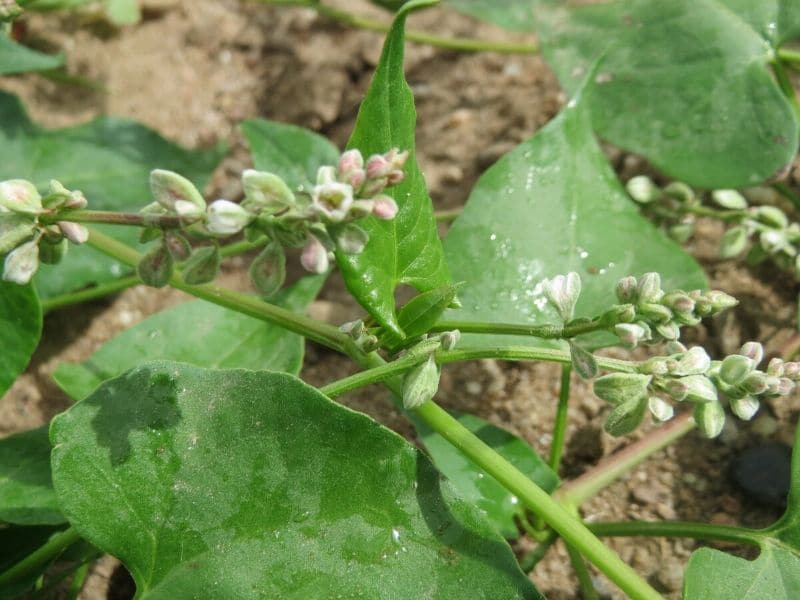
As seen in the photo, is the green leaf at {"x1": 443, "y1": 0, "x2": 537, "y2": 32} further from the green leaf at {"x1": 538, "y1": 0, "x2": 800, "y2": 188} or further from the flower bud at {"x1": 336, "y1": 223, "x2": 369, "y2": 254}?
the flower bud at {"x1": 336, "y1": 223, "x2": 369, "y2": 254}

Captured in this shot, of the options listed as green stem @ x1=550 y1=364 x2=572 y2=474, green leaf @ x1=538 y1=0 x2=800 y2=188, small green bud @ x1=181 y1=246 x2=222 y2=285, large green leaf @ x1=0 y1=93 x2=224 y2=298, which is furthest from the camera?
large green leaf @ x1=0 y1=93 x2=224 y2=298

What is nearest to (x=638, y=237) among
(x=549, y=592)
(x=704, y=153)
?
(x=704, y=153)

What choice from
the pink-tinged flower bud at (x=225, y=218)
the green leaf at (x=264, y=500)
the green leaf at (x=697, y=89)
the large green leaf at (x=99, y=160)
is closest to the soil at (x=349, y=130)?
the large green leaf at (x=99, y=160)

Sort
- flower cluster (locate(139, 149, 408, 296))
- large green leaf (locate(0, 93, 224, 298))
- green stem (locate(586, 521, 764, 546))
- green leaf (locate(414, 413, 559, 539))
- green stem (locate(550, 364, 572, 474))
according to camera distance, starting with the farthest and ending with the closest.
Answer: large green leaf (locate(0, 93, 224, 298)) < green stem (locate(550, 364, 572, 474)) < green leaf (locate(414, 413, 559, 539)) < green stem (locate(586, 521, 764, 546)) < flower cluster (locate(139, 149, 408, 296))

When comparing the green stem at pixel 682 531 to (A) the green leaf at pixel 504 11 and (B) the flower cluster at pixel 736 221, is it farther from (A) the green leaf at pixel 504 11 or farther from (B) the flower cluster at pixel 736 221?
(A) the green leaf at pixel 504 11

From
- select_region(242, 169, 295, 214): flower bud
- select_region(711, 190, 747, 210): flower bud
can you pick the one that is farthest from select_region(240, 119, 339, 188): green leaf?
select_region(242, 169, 295, 214): flower bud

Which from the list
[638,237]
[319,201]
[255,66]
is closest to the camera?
[319,201]

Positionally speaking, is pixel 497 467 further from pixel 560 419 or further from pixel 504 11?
pixel 504 11

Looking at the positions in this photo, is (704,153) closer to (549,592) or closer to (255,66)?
(549,592)
